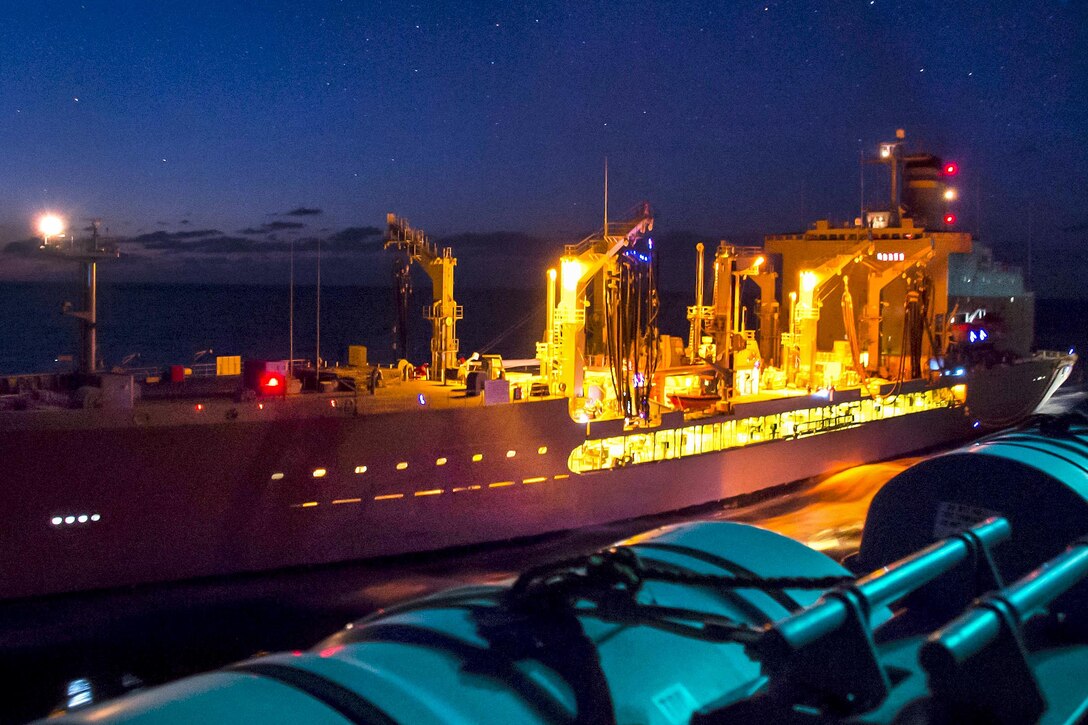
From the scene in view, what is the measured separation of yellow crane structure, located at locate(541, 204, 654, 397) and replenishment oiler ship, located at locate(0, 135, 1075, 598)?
0.04 metres

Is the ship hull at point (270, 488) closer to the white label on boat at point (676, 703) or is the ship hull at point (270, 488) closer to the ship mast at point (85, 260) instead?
the ship mast at point (85, 260)

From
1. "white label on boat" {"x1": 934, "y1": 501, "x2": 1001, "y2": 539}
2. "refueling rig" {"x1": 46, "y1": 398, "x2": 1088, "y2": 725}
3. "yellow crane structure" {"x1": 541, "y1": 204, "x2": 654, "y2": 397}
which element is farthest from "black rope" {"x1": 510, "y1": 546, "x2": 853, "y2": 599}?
"yellow crane structure" {"x1": 541, "y1": 204, "x2": 654, "y2": 397}

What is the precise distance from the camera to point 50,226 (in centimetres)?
1516

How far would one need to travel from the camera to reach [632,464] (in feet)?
59.3

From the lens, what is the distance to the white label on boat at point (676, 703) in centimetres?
267

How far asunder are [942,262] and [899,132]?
168 inches

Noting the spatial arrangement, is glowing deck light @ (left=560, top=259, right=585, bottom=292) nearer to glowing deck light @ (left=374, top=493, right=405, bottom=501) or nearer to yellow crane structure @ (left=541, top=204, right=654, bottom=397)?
yellow crane structure @ (left=541, top=204, right=654, bottom=397)

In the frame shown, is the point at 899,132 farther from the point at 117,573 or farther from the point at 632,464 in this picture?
the point at 117,573

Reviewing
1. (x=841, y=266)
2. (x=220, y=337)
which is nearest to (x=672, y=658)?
(x=841, y=266)

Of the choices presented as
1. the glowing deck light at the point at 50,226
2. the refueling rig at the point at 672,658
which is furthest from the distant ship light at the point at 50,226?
the refueling rig at the point at 672,658

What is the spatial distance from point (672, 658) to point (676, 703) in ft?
0.48

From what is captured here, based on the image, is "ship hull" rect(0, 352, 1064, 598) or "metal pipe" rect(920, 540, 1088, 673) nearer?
"metal pipe" rect(920, 540, 1088, 673)

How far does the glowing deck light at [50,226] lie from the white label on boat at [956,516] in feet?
47.5

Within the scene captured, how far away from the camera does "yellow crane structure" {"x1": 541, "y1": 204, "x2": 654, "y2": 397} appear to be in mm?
18109
